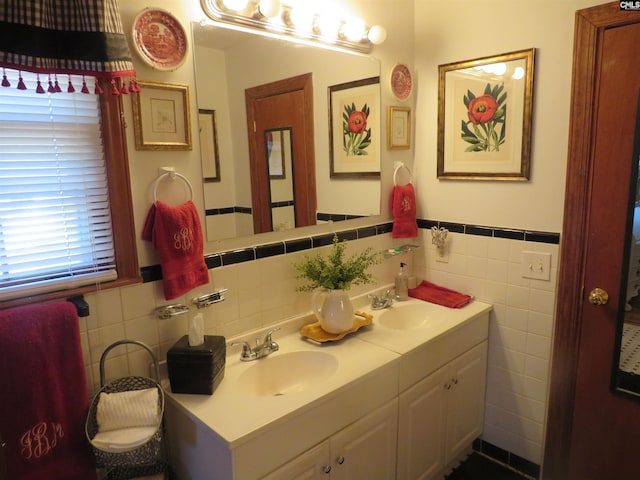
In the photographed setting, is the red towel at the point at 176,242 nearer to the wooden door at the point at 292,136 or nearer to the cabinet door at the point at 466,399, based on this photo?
the wooden door at the point at 292,136

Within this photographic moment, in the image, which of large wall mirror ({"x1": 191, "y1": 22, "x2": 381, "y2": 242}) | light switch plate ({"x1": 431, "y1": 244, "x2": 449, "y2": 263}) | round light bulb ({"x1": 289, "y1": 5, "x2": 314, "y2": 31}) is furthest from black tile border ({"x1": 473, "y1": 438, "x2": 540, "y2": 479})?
round light bulb ({"x1": 289, "y1": 5, "x2": 314, "y2": 31})

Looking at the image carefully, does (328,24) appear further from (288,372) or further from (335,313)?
(288,372)

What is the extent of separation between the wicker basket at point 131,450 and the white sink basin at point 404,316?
1.11 metres

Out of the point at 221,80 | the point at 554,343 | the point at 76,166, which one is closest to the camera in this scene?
the point at 76,166

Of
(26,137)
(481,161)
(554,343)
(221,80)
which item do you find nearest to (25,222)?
(26,137)

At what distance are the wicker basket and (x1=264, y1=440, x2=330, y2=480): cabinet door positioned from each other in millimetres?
345

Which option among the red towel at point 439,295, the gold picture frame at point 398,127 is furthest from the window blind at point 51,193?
the red towel at point 439,295

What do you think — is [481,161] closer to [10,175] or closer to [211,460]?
[211,460]

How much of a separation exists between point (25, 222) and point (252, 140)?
80 cm

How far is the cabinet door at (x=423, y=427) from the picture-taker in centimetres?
178

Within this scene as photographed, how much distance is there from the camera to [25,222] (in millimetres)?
1257

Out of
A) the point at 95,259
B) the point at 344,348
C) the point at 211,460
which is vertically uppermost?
the point at 95,259

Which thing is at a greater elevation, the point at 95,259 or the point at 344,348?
the point at 95,259

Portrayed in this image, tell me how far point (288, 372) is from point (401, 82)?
148 centimetres
